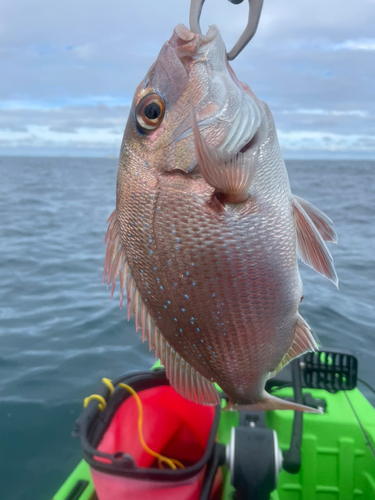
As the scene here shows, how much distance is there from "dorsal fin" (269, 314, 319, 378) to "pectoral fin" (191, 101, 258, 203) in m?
0.55

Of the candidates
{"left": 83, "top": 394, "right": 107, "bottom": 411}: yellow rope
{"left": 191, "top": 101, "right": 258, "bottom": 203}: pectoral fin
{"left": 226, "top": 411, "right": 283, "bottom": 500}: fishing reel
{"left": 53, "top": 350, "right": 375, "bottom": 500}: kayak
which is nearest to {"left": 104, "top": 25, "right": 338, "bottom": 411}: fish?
{"left": 191, "top": 101, "right": 258, "bottom": 203}: pectoral fin

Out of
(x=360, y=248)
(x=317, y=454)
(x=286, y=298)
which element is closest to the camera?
(x=286, y=298)

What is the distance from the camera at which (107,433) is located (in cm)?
214

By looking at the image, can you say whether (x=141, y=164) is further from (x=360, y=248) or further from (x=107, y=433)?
(x=360, y=248)

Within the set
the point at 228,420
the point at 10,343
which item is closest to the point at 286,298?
the point at 228,420

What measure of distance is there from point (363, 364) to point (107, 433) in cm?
361

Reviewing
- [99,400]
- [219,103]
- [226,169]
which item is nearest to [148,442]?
[99,400]

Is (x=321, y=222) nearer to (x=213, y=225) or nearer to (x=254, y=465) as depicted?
(x=213, y=225)

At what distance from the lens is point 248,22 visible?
45.0 inches

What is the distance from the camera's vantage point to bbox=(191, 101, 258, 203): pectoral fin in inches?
42.9

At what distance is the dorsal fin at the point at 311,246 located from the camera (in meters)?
1.36

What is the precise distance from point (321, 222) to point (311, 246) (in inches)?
4.9

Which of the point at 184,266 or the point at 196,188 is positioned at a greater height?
the point at 196,188

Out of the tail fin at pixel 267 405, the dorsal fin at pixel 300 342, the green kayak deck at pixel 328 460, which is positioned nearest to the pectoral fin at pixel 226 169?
the dorsal fin at pixel 300 342
